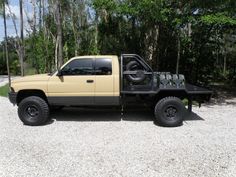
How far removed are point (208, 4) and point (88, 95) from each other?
605 cm

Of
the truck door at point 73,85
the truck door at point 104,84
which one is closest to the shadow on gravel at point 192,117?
the truck door at point 104,84

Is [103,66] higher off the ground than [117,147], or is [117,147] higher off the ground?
[103,66]

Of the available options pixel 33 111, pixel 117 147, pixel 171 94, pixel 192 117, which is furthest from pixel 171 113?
pixel 33 111

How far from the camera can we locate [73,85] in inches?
346

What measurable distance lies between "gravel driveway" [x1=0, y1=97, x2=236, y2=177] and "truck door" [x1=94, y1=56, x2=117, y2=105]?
0.63 m

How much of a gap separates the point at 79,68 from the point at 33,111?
1.65 metres

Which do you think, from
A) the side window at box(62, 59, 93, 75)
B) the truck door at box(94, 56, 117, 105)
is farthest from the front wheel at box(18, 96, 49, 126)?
the truck door at box(94, 56, 117, 105)

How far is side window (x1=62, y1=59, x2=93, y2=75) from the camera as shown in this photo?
8883mm

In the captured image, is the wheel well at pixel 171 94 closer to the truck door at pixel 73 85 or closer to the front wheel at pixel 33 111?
the truck door at pixel 73 85

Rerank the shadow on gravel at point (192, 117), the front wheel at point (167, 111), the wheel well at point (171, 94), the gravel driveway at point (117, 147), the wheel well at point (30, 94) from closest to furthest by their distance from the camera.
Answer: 1. the gravel driveway at point (117, 147)
2. the front wheel at point (167, 111)
3. the wheel well at point (171, 94)
4. the wheel well at point (30, 94)
5. the shadow on gravel at point (192, 117)

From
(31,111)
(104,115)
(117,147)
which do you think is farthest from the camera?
(104,115)

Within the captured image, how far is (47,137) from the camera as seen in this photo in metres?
7.57

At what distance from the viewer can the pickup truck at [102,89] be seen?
868 cm

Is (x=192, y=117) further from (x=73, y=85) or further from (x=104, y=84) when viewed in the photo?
(x=73, y=85)
